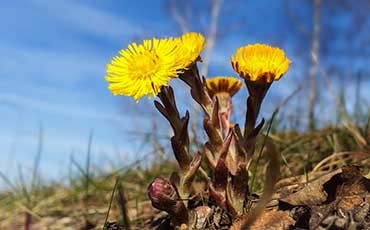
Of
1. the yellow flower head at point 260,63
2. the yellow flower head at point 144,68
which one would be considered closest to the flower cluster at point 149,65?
the yellow flower head at point 144,68

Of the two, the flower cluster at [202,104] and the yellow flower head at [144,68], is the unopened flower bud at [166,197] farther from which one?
the yellow flower head at [144,68]

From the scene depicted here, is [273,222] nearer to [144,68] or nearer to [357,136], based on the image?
[144,68]

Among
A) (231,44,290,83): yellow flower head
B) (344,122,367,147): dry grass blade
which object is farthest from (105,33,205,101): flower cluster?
(344,122,367,147): dry grass blade

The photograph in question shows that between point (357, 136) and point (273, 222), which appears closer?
point (273, 222)

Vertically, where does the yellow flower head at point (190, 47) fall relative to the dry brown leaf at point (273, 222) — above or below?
above

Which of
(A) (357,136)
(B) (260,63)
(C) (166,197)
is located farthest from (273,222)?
(A) (357,136)

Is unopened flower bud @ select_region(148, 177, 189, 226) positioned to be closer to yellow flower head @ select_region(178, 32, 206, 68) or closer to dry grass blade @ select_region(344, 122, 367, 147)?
yellow flower head @ select_region(178, 32, 206, 68)
